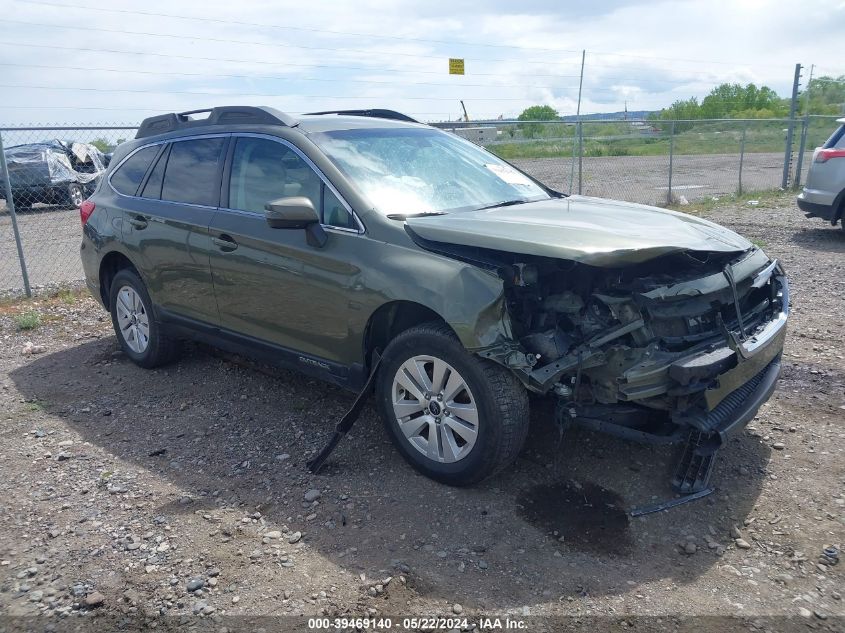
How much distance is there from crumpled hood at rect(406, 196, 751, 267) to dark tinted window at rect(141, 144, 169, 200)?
7.90 feet

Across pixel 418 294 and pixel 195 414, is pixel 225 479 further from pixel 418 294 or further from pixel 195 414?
pixel 418 294

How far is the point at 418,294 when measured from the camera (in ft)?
12.0

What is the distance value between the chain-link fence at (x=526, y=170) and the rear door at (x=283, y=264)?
446cm

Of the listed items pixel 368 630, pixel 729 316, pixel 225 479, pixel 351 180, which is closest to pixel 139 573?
pixel 225 479

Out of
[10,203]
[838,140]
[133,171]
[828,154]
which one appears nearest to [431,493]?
[133,171]

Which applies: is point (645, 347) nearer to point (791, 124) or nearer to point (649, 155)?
point (791, 124)

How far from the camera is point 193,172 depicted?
16.6 feet

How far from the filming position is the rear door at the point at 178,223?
4875 mm

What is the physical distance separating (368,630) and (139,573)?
3.72 feet

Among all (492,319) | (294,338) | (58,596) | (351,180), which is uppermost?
(351,180)

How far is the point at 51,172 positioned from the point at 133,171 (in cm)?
1203

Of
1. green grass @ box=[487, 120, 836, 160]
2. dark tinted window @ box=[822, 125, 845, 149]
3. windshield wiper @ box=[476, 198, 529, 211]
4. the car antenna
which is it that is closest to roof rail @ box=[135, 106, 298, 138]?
windshield wiper @ box=[476, 198, 529, 211]

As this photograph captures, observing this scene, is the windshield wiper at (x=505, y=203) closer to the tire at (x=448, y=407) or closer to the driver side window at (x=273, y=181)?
the driver side window at (x=273, y=181)

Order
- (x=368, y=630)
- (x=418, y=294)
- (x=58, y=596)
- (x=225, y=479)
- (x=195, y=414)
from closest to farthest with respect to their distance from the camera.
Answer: (x=368, y=630) → (x=58, y=596) → (x=418, y=294) → (x=225, y=479) → (x=195, y=414)
